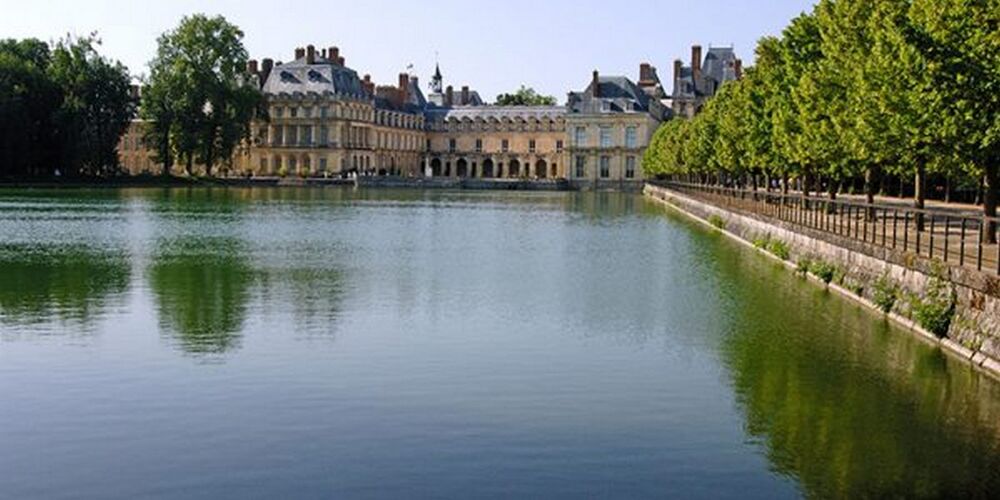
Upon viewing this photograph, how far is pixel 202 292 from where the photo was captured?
952 inches

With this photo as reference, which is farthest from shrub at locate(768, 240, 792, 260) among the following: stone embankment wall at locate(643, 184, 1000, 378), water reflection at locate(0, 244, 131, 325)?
water reflection at locate(0, 244, 131, 325)

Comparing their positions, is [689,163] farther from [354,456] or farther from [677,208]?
[354,456]

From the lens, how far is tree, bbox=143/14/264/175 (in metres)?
95.1

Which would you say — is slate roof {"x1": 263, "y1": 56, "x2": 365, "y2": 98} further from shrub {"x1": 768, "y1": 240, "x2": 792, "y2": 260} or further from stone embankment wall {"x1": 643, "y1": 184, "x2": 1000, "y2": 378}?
stone embankment wall {"x1": 643, "y1": 184, "x2": 1000, "y2": 378}

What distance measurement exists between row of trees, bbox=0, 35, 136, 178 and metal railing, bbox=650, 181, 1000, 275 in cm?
5190

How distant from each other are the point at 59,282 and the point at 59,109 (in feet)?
210

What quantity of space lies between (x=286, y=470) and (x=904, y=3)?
1017 inches

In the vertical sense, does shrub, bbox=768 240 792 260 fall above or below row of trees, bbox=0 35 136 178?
below

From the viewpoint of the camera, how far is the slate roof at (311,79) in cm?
12256

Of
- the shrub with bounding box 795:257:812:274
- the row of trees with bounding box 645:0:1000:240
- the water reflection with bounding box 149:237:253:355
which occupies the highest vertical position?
the row of trees with bounding box 645:0:1000:240

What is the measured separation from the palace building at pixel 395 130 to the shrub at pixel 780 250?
85.1m

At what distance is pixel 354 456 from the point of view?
11742mm

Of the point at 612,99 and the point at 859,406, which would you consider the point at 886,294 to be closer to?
the point at 859,406

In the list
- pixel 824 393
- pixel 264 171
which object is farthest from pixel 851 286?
pixel 264 171
